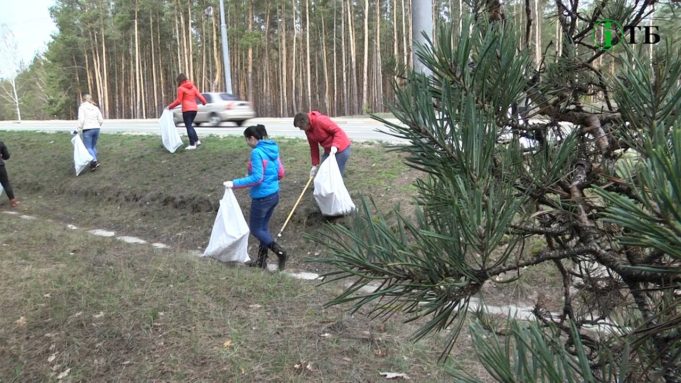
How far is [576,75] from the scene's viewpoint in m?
1.18

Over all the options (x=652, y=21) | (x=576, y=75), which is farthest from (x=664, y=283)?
(x=652, y=21)

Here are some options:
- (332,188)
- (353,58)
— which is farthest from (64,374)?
(353,58)

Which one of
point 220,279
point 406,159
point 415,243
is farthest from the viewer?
point 220,279

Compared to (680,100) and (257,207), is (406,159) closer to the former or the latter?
(680,100)

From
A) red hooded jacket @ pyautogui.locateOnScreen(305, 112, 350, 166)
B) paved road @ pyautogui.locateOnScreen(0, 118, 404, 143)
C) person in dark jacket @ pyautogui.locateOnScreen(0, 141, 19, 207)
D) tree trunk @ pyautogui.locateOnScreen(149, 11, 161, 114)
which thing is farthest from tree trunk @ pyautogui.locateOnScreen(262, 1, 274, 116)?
red hooded jacket @ pyautogui.locateOnScreen(305, 112, 350, 166)

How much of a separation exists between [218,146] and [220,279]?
19.1 ft

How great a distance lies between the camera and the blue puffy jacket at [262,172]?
511cm

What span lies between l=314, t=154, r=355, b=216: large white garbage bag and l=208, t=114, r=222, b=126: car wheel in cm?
1293

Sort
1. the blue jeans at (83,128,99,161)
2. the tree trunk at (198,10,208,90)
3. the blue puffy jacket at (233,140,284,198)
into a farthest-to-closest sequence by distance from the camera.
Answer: the tree trunk at (198,10,208,90), the blue jeans at (83,128,99,161), the blue puffy jacket at (233,140,284,198)

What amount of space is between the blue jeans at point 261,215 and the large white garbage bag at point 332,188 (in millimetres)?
666

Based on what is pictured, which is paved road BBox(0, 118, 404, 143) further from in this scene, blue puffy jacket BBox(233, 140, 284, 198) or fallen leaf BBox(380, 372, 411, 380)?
fallen leaf BBox(380, 372, 411, 380)

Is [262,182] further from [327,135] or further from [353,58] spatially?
[353,58]

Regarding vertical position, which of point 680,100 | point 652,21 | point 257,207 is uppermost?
point 652,21

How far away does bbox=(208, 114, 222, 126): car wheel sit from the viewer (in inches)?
702
